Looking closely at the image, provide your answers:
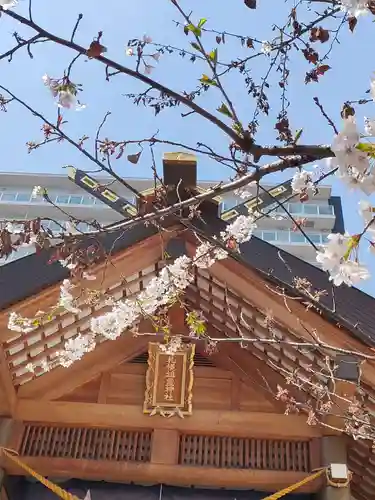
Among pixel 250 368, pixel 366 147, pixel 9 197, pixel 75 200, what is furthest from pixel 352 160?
pixel 9 197

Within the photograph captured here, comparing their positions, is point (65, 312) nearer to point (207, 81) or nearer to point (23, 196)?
point (207, 81)

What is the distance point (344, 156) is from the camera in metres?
1.55

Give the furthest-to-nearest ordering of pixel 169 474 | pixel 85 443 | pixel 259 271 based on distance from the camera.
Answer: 1. pixel 85 443
2. pixel 169 474
3. pixel 259 271

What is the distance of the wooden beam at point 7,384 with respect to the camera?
4513 mm

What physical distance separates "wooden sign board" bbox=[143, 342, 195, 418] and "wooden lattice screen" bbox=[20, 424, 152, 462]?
0.25 m

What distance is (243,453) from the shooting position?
15.5ft

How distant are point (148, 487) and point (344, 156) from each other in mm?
3805

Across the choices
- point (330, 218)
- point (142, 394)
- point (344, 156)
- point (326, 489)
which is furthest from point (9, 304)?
point (330, 218)

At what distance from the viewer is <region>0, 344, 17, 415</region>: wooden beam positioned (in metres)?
4.51

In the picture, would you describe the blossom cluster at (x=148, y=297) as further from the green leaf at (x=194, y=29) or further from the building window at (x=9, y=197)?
the building window at (x=9, y=197)

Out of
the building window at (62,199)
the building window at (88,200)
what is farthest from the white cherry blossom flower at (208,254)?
the building window at (62,199)

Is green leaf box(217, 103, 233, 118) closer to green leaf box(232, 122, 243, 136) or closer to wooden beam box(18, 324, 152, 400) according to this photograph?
green leaf box(232, 122, 243, 136)

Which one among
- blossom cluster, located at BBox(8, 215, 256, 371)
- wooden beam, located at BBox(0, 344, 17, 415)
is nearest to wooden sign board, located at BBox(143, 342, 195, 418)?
blossom cluster, located at BBox(8, 215, 256, 371)

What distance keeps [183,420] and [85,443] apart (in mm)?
808
